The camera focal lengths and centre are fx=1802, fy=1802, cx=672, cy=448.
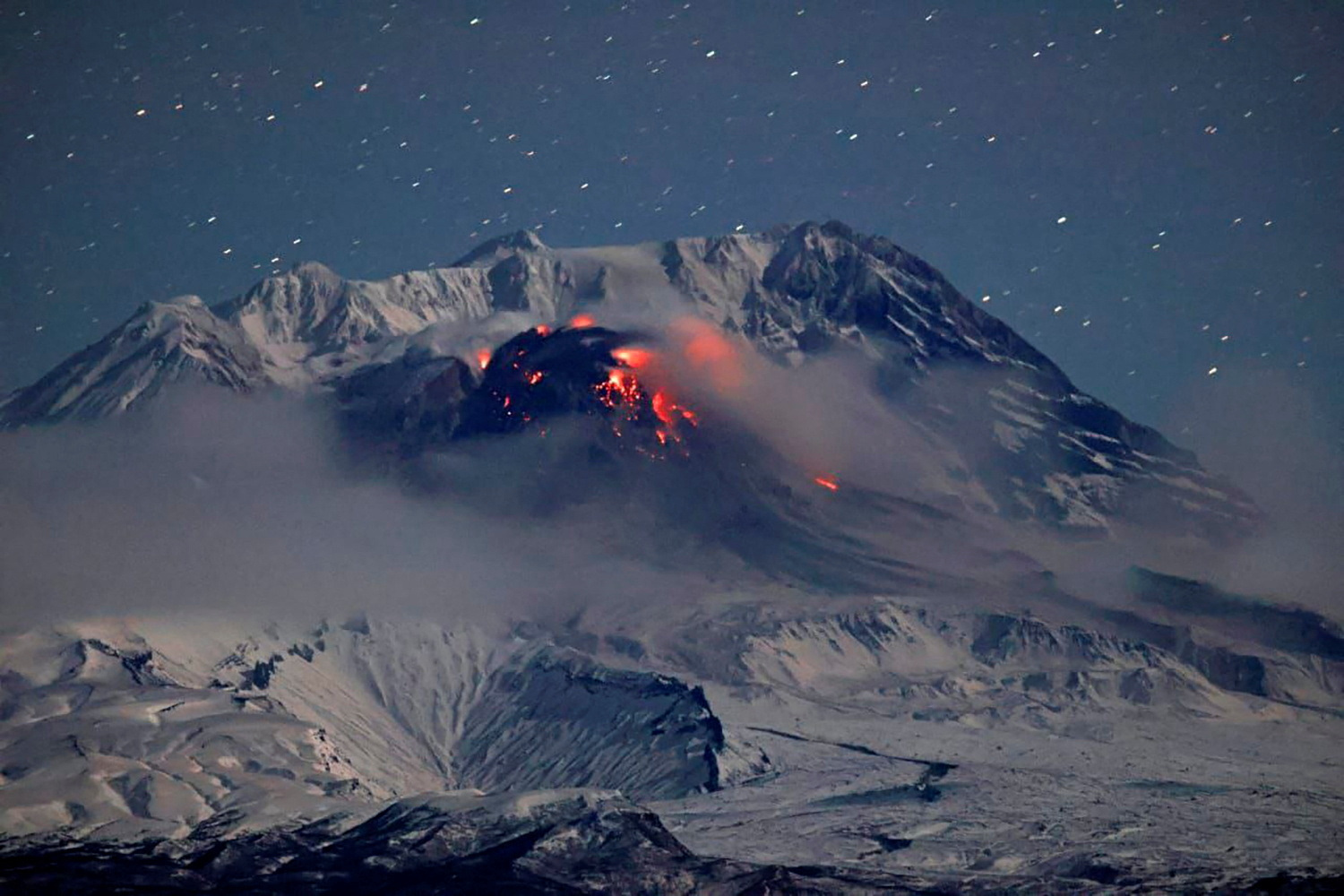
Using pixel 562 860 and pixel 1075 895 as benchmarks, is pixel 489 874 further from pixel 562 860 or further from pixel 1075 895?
pixel 1075 895

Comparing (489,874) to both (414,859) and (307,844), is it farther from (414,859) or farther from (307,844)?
(307,844)

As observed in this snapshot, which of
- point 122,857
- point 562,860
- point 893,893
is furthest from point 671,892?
point 122,857

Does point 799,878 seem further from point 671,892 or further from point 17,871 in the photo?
point 17,871

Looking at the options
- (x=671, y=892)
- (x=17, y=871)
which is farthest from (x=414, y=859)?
(x=17, y=871)

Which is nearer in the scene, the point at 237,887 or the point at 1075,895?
the point at 237,887

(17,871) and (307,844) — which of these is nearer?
(17,871)

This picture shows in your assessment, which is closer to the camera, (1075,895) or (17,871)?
(17,871)

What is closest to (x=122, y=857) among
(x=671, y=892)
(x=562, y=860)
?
(x=562, y=860)
